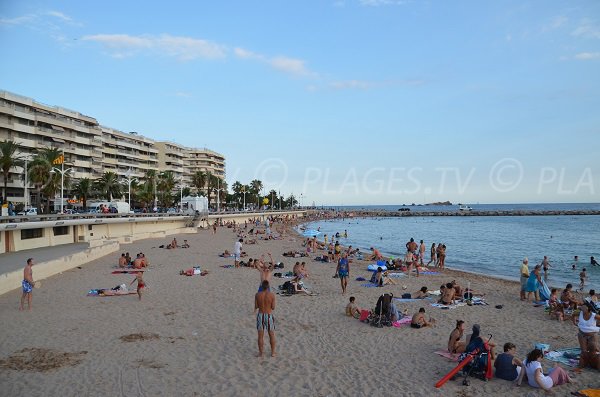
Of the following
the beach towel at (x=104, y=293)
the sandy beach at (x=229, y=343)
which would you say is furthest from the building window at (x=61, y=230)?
the beach towel at (x=104, y=293)

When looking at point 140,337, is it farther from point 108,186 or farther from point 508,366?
point 108,186

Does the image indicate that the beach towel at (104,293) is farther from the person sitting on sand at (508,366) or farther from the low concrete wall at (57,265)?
the person sitting on sand at (508,366)

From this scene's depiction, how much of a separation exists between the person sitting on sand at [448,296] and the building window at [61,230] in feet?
85.1

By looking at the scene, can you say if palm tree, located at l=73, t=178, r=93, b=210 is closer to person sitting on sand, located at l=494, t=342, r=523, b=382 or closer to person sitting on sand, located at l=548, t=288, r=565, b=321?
person sitting on sand, located at l=548, t=288, r=565, b=321

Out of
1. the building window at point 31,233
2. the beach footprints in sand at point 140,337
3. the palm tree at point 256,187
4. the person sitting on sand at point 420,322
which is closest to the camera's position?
the beach footprints in sand at point 140,337

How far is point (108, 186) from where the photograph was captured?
207 ft

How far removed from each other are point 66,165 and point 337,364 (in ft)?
192

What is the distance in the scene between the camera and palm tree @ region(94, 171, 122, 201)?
207ft

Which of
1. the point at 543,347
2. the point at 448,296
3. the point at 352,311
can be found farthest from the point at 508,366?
the point at 448,296

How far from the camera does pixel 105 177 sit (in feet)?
212

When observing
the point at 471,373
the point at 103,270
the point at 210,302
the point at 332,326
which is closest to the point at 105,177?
the point at 103,270

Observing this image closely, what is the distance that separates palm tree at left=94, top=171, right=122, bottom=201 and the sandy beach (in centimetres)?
4992

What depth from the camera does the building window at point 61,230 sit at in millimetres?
29288

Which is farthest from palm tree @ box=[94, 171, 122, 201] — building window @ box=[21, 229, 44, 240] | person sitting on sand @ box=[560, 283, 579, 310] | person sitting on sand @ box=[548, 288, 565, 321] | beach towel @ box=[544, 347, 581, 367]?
beach towel @ box=[544, 347, 581, 367]
